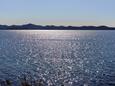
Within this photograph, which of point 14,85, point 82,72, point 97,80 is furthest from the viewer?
point 82,72

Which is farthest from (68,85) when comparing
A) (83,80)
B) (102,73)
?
(102,73)

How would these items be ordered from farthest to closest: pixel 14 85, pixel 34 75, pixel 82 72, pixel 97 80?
1. pixel 82 72
2. pixel 34 75
3. pixel 97 80
4. pixel 14 85

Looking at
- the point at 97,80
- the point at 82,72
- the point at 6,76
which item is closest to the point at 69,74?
the point at 82,72

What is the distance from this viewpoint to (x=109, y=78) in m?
49.8

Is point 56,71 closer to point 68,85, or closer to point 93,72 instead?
point 93,72

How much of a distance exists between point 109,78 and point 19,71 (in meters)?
17.5

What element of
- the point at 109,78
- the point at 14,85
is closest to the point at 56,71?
the point at 109,78

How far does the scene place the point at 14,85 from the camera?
144ft

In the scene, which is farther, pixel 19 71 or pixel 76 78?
pixel 19 71

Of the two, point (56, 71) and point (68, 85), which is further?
point (56, 71)

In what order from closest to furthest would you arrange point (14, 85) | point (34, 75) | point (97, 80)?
point (14, 85) → point (97, 80) → point (34, 75)

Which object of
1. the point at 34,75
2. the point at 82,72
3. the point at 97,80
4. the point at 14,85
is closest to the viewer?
the point at 14,85

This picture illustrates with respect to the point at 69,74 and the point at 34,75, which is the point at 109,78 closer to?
the point at 69,74

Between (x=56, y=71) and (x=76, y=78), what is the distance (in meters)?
8.22
